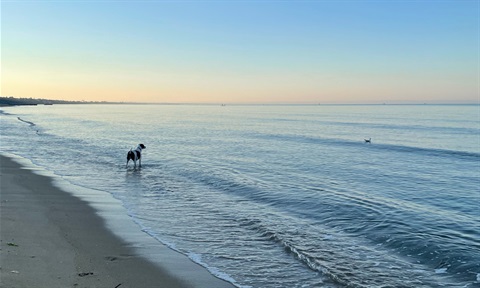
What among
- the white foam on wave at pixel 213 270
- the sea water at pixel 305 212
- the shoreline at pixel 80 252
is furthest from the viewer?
the sea water at pixel 305 212

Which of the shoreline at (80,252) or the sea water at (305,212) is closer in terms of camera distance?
the shoreline at (80,252)

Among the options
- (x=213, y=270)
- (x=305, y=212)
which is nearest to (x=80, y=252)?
(x=213, y=270)

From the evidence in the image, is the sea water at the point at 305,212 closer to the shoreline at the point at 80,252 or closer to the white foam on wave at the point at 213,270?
the white foam on wave at the point at 213,270

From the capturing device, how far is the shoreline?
6.31 metres

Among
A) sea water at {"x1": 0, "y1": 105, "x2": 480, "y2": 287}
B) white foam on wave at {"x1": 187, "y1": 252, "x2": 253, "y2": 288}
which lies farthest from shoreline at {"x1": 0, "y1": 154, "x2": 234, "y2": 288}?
sea water at {"x1": 0, "y1": 105, "x2": 480, "y2": 287}

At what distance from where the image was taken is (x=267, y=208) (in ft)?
40.5

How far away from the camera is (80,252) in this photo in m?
7.59

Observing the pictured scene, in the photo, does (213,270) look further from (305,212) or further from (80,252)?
(305,212)

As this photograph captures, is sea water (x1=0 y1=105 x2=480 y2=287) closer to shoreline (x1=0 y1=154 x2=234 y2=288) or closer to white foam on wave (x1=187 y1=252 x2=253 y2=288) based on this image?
white foam on wave (x1=187 y1=252 x2=253 y2=288)

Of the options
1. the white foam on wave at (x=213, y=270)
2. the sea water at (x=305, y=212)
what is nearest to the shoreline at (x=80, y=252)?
the white foam on wave at (x=213, y=270)

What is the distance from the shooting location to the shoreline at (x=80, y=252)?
6.31m

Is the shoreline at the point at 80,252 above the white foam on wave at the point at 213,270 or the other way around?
above

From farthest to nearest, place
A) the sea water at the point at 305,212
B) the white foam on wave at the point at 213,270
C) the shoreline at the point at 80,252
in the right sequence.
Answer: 1. the sea water at the point at 305,212
2. the white foam on wave at the point at 213,270
3. the shoreline at the point at 80,252

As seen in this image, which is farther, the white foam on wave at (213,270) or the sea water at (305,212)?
the sea water at (305,212)
